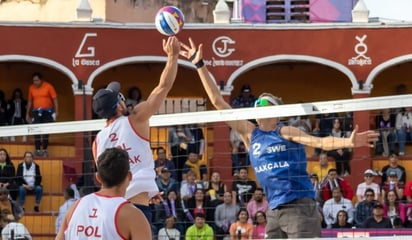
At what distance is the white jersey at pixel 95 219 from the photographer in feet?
32.5

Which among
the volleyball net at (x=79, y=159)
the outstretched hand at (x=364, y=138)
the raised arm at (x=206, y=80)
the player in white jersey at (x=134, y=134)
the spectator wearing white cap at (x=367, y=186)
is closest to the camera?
the player in white jersey at (x=134, y=134)

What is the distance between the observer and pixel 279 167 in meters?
13.9

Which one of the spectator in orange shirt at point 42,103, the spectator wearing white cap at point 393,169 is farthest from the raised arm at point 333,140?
the spectator in orange shirt at point 42,103

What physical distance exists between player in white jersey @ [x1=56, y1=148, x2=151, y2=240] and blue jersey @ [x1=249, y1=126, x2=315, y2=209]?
4095 mm

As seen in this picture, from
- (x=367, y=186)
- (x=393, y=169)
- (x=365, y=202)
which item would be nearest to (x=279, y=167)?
(x=365, y=202)

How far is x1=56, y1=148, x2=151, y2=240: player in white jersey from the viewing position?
9.84m

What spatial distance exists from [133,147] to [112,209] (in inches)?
98.4

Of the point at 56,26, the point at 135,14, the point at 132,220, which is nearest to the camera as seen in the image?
the point at 132,220

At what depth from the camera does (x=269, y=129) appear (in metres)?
14.0

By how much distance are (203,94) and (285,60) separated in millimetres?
2125

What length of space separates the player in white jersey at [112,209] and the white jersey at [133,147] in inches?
91.1

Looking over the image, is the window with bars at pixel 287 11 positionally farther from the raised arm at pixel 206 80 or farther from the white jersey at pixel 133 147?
the white jersey at pixel 133 147

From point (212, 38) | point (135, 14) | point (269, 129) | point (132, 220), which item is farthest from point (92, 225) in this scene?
point (135, 14)

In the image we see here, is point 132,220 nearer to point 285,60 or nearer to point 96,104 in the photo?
point 96,104
